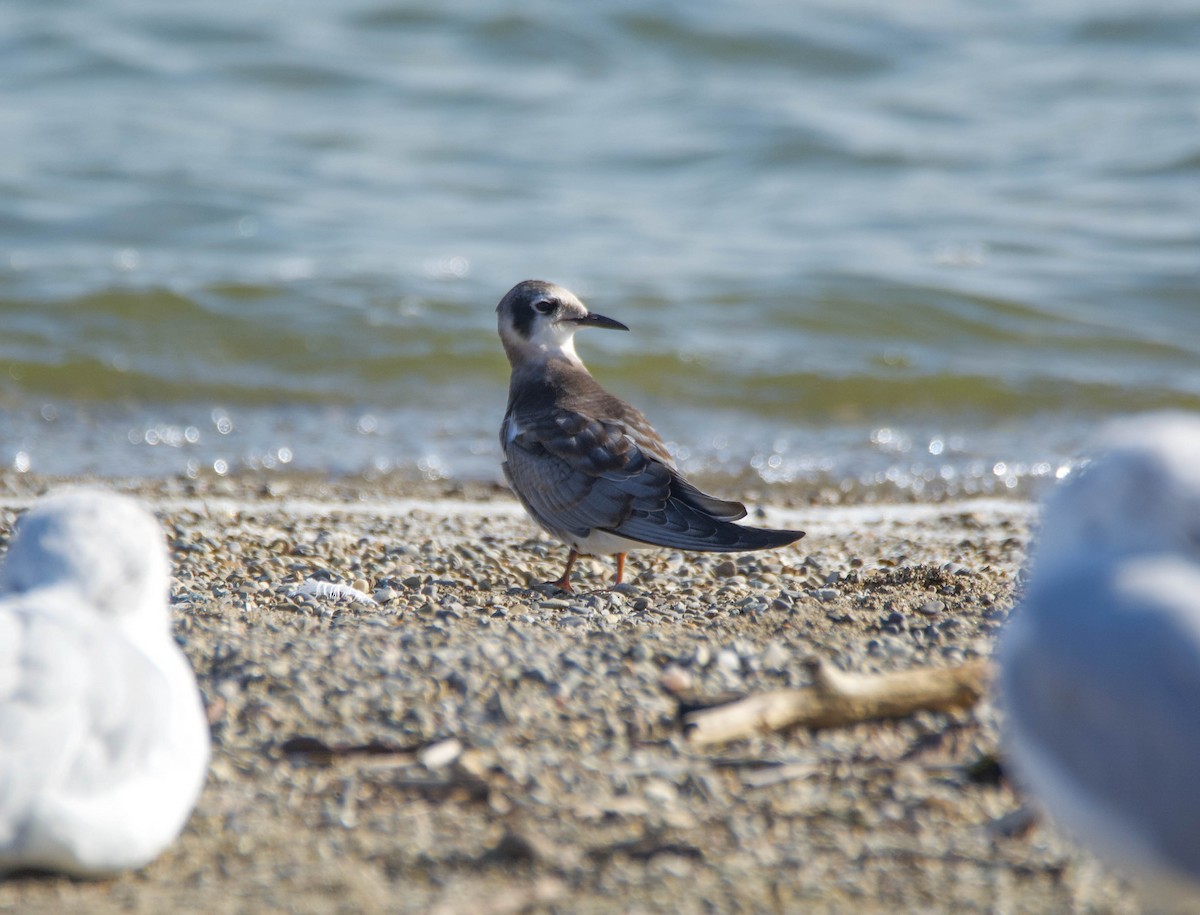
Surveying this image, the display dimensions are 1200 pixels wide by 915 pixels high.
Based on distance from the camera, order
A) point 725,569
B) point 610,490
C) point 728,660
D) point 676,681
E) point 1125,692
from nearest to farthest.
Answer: point 1125,692 → point 676,681 → point 728,660 → point 610,490 → point 725,569

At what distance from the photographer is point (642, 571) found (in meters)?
6.25

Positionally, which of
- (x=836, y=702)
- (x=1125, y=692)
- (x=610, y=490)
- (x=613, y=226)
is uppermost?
(x=1125, y=692)

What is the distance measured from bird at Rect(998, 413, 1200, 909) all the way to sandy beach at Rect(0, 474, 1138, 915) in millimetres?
399

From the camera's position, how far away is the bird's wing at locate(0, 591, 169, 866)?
2.57 meters

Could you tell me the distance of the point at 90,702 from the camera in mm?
2674

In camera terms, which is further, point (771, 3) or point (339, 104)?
point (771, 3)

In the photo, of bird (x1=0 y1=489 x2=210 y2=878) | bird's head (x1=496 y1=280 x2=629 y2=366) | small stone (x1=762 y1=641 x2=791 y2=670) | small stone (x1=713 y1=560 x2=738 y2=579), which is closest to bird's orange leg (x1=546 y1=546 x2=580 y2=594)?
small stone (x1=713 y1=560 x2=738 y2=579)

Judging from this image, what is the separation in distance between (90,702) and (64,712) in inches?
2.3

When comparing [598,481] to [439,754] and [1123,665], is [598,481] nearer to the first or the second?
[439,754]

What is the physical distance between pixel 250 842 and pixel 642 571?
3.42 meters

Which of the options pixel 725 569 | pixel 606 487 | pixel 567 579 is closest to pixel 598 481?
pixel 606 487

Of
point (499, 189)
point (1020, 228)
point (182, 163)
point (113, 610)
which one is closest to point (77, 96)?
point (182, 163)

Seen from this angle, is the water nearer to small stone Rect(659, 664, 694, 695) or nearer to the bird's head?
the bird's head

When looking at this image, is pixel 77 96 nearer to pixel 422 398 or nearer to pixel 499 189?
pixel 499 189
